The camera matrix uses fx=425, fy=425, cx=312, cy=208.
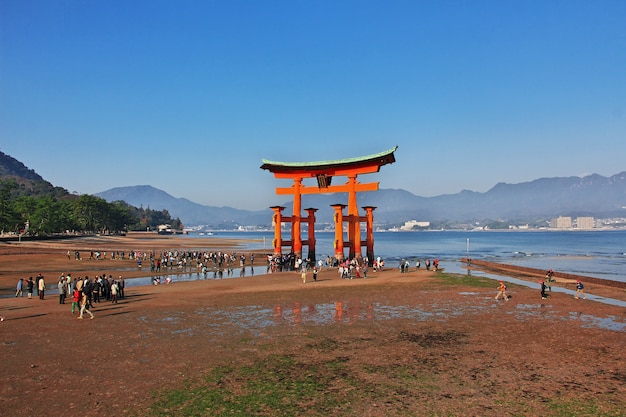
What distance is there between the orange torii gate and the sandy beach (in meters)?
20.3

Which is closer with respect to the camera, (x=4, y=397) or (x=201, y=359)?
(x=4, y=397)

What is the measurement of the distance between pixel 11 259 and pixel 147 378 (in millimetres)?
47231

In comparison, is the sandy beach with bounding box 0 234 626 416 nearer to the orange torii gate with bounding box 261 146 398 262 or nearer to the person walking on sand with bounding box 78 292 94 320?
the person walking on sand with bounding box 78 292 94 320

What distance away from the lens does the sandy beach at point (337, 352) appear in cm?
998

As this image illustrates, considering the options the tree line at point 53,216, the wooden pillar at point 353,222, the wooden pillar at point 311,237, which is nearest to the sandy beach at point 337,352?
the wooden pillar at point 353,222

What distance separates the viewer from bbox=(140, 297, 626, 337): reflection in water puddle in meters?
18.3

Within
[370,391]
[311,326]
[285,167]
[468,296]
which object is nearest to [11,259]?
[285,167]

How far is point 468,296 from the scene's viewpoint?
2720 centimetres

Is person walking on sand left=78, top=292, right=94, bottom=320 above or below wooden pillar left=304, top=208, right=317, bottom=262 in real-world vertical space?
below

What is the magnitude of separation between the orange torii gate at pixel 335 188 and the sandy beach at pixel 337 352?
20275mm

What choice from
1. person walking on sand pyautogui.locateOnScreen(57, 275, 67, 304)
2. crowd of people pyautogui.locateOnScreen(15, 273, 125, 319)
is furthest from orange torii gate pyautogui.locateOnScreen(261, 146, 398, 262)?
person walking on sand pyautogui.locateOnScreen(57, 275, 67, 304)

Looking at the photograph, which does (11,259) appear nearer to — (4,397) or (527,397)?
(4,397)

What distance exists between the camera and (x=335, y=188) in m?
49.6

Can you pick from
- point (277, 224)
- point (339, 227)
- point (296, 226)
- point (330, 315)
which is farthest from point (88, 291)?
point (339, 227)
